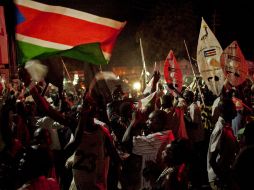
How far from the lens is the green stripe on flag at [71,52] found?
17.2 ft

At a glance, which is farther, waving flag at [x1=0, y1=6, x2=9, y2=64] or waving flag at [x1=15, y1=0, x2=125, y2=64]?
waving flag at [x1=0, y1=6, x2=9, y2=64]

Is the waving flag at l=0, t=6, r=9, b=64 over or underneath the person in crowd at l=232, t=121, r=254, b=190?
over

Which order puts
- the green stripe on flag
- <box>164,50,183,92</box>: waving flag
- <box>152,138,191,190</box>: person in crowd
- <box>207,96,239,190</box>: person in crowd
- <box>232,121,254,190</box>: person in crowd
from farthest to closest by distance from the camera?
<box>164,50,183,92</box>: waving flag < the green stripe on flag < <box>207,96,239,190</box>: person in crowd < <box>152,138,191,190</box>: person in crowd < <box>232,121,254,190</box>: person in crowd

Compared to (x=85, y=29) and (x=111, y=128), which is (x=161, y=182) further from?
(x=111, y=128)

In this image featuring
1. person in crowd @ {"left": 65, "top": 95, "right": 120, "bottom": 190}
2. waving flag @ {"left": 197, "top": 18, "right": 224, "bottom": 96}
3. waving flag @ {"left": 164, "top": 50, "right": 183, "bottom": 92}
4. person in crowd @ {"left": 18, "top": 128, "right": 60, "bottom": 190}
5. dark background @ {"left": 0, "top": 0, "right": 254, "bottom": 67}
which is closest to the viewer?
person in crowd @ {"left": 18, "top": 128, "right": 60, "bottom": 190}

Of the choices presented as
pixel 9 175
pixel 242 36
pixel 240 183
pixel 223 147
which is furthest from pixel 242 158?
pixel 242 36

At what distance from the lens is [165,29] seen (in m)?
30.7

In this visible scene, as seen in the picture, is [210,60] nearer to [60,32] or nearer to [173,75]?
[173,75]

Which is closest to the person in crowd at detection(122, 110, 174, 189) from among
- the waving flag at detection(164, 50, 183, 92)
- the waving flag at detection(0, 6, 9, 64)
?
the waving flag at detection(0, 6, 9, 64)

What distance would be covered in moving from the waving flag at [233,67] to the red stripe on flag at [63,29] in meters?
4.11

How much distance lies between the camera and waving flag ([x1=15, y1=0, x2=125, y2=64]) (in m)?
5.27

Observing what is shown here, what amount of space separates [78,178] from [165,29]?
2667 centimetres

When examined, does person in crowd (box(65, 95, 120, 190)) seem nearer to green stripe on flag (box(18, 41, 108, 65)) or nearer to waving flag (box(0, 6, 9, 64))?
green stripe on flag (box(18, 41, 108, 65))

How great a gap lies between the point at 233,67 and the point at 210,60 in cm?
71
